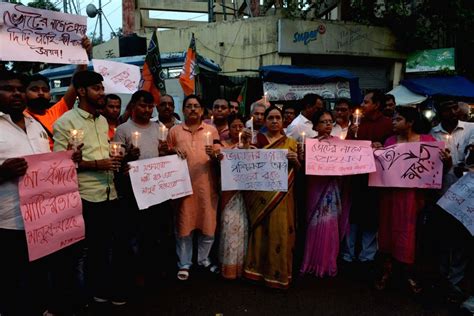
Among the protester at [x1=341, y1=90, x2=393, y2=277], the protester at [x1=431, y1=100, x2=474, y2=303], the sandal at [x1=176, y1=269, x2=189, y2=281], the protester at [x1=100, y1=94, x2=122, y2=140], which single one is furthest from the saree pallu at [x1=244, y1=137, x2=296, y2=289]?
the protester at [x1=100, y1=94, x2=122, y2=140]

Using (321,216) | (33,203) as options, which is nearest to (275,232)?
(321,216)

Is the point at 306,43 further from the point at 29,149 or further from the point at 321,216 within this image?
the point at 29,149

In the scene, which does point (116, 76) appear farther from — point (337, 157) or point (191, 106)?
point (337, 157)

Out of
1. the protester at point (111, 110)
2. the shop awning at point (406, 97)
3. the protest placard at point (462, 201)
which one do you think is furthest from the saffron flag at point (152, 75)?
the shop awning at point (406, 97)

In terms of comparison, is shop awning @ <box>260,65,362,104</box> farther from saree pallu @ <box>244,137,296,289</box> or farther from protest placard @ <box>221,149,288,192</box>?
protest placard @ <box>221,149,288,192</box>

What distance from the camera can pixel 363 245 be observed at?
4156 millimetres

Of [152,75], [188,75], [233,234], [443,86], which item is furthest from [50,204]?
[443,86]

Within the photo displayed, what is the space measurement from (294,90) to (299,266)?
7214 millimetres

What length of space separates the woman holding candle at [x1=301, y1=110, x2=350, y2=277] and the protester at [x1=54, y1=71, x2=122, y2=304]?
2.01 meters

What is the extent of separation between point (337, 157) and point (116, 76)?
9.94 ft

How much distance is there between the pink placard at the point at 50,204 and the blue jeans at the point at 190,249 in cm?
126

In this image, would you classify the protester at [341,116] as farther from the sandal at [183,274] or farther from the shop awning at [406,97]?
the shop awning at [406,97]

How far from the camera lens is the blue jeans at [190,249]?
391 centimetres

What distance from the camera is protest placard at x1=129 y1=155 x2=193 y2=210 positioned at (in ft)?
10.9
